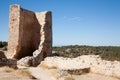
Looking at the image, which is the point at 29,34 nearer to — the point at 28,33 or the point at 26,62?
the point at 28,33

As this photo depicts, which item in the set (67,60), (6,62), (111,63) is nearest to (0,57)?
(6,62)

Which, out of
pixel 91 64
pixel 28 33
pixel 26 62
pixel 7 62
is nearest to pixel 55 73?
pixel 91 64

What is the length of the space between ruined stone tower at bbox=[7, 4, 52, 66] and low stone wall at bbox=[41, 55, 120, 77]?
2.30m

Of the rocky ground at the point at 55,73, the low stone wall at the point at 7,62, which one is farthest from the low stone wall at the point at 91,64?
the low stone wall at the point at 7,62

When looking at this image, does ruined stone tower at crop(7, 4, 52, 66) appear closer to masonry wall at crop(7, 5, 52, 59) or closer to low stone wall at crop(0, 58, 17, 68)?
masonry wall at crop(7, 5, 52, 59)

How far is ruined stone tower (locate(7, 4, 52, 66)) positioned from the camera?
20.0m

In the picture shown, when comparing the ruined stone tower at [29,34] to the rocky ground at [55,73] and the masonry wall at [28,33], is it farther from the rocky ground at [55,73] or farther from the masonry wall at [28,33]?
the rocky ground at [55,73]

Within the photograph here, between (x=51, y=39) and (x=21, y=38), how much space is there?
307 cm

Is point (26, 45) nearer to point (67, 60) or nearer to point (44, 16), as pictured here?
point (44, 16)

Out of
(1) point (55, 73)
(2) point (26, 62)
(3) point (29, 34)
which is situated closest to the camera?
(1) point (55, 73)

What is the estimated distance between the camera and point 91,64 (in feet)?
49.5

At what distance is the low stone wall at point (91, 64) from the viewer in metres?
13.5

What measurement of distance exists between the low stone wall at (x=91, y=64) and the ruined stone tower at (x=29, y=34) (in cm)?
230

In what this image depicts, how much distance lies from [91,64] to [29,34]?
816cm
